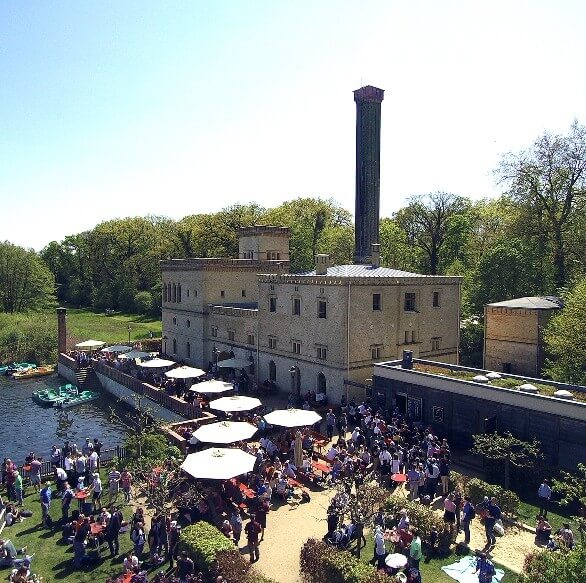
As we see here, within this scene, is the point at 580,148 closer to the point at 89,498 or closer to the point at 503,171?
the point at 503,171

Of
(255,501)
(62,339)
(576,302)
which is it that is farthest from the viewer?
(62,339)

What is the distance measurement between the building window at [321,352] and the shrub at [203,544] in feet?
66.6

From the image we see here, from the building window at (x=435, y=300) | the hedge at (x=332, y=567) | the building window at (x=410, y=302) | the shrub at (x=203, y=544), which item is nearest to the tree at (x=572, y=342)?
the building window at (x=435, y=300)

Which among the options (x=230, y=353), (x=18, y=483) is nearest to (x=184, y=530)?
(x=18, y=483)

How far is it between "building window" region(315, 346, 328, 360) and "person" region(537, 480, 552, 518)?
18.1m

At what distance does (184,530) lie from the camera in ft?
62.6

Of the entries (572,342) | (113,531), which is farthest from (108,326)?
(113,531)

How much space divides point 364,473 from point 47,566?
1215 cm

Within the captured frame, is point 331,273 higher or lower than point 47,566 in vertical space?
higher

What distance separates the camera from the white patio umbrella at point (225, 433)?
961 inches

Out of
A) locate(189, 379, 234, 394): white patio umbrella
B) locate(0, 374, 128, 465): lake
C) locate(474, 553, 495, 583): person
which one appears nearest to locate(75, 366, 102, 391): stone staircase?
locate(0, 374, 128, 465): lake

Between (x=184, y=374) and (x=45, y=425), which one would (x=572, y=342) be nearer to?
(x=184, y=374)

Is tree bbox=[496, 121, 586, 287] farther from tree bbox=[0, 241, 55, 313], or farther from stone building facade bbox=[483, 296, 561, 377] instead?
tree bbox=[0, 241, 55, 313]

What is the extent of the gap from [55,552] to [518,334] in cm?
3361
